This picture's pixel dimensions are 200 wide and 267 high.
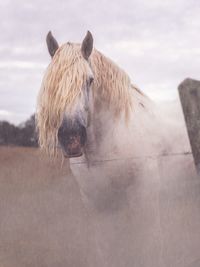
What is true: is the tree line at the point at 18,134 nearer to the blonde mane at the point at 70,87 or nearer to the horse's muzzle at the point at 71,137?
the blonde mane at the point at 70,87

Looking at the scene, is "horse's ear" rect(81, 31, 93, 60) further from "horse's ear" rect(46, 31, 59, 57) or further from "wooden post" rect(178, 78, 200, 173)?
"wooden post" rect(178, 78, 200, 173)

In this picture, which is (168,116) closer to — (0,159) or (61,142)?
(61,142)

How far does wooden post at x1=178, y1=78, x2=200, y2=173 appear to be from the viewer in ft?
8.52

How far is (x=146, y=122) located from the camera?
3773mm

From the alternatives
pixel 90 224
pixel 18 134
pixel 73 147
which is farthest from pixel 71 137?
pixel 18 134

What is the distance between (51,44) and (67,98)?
52cm

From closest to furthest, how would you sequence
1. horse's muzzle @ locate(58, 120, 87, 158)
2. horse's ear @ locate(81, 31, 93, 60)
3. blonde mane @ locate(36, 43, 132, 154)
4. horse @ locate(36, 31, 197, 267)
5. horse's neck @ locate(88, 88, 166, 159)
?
horse's muzzle @ locate(58, 120, 87, 158)
blonde mane @ locate(36, 43, 132, 154)
horse @ locate(36, 31, 197, 267)
horse's ear @ locate(81, 31, 93, 60)
horse's neck @ locate(88, 88, 166, 159)

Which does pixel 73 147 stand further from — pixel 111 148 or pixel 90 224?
pixel 90 224

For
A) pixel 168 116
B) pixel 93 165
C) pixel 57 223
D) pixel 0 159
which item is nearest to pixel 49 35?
pixel 93 165

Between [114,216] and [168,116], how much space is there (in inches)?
38.6

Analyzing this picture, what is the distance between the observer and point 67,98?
315 cm

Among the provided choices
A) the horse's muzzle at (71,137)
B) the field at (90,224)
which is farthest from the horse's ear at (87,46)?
the field at (90,224)

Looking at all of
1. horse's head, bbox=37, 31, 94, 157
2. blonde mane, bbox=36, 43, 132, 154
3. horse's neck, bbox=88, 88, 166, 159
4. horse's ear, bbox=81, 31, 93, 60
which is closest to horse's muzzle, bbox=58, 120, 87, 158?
horse's head, bbox=37, 31, 94, 157

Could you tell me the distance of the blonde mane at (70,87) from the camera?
10.5ft
